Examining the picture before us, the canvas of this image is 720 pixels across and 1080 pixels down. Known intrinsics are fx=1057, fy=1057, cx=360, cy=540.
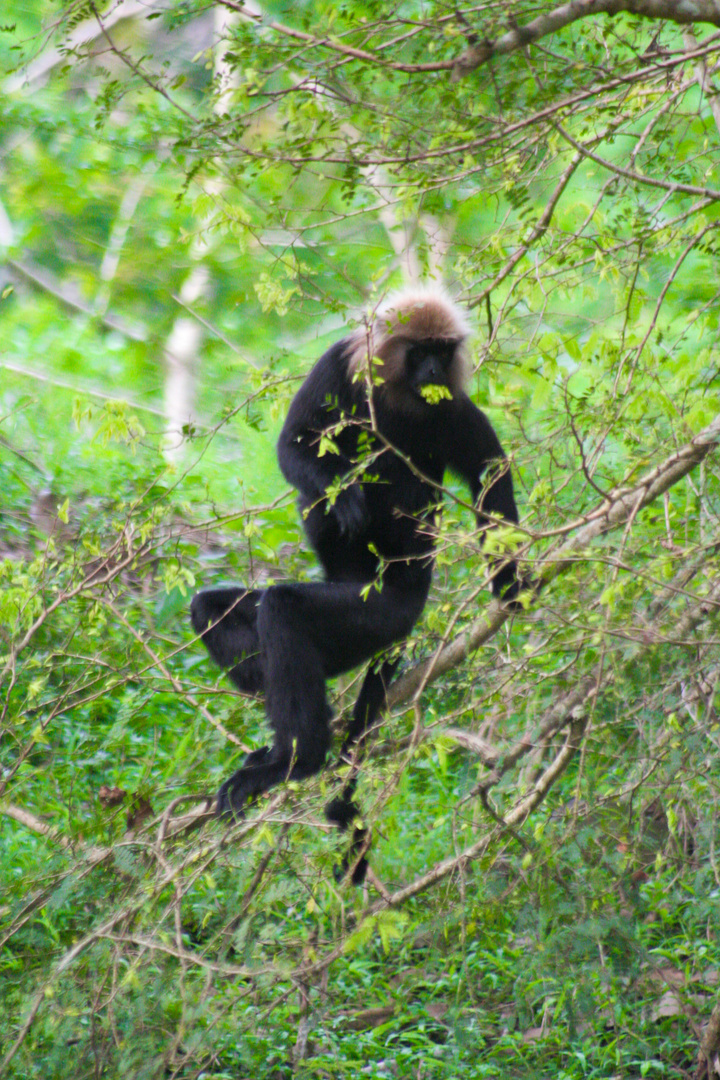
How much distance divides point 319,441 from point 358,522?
32cm

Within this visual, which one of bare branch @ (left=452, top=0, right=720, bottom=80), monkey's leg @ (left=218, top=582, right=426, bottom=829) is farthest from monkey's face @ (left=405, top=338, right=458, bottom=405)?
bare branch @ (left=452, top=0, right=720, bottom=80)

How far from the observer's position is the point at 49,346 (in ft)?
27.3

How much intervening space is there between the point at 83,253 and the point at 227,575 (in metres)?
5.16

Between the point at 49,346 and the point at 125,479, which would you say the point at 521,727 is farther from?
the point at 49,346


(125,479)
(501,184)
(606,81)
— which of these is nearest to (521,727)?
(501,184)

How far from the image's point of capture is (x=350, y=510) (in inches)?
134

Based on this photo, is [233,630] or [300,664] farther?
[233,630]

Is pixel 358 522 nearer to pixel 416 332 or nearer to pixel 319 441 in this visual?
pixel 319 441

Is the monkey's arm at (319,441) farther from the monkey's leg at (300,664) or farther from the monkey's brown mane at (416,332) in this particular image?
the monkey's leg at (300,664)

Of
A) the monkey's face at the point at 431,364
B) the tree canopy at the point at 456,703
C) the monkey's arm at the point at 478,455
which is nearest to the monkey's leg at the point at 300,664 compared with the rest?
the tree canopy at the point at 456,703

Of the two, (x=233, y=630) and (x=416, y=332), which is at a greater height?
(x=416, y=332)

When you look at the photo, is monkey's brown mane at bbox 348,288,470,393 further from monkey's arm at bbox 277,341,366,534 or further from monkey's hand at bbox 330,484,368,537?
monkey's hand at bbox 330,484,368,537

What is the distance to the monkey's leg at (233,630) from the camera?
3703 mm

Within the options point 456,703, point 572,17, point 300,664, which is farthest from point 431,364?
→ point 572,17
